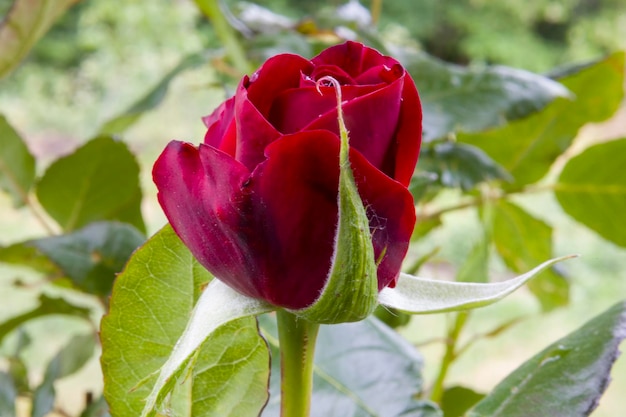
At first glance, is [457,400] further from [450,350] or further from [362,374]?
[362,374]

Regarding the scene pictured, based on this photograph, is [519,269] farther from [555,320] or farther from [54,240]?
[555,320]

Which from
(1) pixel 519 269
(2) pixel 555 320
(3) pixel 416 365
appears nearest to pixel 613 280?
(2) pixel 555 320

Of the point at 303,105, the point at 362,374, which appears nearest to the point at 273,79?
the point at 303,105

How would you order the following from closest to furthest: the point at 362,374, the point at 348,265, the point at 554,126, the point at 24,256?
the point at 348,265 < the point at 362,374 < the point at 24,256 < the point at 554,126

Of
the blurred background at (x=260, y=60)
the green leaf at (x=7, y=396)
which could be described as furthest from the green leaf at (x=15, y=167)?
the green leaf at (x=7, y=396)

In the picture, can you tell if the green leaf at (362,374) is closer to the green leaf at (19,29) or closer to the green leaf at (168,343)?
the green leaf at (168,343)
